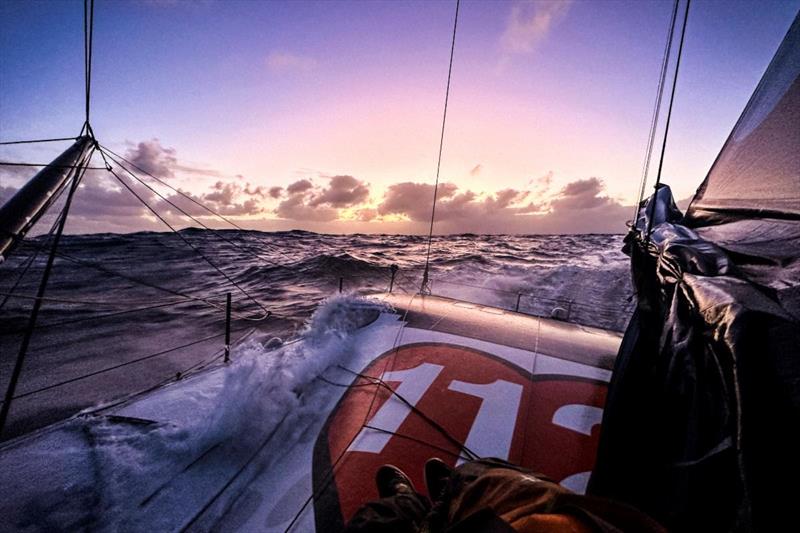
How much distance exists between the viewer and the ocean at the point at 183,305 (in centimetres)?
602

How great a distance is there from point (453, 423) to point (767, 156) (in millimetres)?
3934

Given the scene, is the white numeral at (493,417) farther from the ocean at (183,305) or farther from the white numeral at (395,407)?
the ocean at (183,305)

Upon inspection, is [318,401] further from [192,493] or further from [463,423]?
[463,423]

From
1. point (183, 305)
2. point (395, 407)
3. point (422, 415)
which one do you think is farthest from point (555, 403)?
point (183, 305)

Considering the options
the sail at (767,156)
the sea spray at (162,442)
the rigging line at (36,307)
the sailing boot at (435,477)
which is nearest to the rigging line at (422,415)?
the sailing boot at (435,477)

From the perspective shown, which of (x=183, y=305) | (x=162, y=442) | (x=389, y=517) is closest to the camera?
(x=389, y=517)

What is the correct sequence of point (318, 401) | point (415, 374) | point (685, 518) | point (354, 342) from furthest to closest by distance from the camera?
1. point (354, 342)
2. point (415, 374)
3. point (318, 401)
4. point (685, 518)

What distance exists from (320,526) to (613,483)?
1.74m

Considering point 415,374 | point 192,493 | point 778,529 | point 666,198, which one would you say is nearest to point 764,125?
point 666,198

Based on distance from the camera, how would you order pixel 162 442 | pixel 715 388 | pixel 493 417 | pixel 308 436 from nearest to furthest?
pixel 715 388 < pixel 162 442 < pixel 308 436 < pixel 493 417

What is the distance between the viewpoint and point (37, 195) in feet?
9.62

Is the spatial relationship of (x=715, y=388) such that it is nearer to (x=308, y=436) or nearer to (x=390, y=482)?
(x=390, y=482)

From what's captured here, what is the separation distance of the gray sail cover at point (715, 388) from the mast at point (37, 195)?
13.5ft

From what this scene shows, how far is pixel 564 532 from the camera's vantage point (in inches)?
37.1
